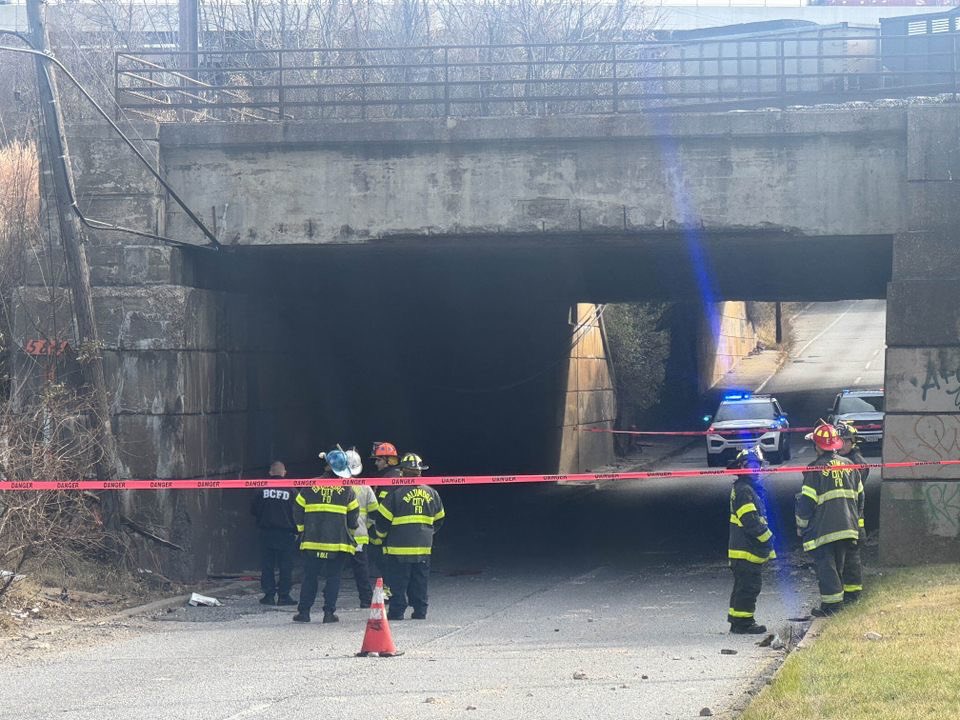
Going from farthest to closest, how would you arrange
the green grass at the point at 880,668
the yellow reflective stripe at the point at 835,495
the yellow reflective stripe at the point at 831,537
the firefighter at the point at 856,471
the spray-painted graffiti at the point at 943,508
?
1. the spray-painted graffiti at the point at 943,508
2. the firefighter at the point at 856,471
3. the yellow reflective stripe at the point at 835,495
4. the yellow reflective stripe at the point at 831,537
5. the green grass at the point at 880,668

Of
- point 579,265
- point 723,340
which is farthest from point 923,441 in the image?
point 723,340

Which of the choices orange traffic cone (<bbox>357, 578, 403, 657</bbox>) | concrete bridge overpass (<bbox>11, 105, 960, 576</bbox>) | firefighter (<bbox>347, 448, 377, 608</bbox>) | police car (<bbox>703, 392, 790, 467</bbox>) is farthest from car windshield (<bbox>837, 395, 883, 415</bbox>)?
orange traffic cone (<bbox>357, 578, 403, 657</bbox>)

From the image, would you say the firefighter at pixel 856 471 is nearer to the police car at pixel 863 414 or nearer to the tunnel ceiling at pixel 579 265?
the tunnel ceiling at pixel 579 265

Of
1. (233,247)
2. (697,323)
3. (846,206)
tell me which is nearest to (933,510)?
(846,206)

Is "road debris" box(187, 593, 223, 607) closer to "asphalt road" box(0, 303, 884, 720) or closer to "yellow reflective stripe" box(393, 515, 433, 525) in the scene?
"asphalt road" box(0, 303, 884, 720)

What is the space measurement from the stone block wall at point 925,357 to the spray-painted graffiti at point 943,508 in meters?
0.01

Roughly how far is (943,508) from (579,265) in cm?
788

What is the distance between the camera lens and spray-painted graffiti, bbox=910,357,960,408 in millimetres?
15242

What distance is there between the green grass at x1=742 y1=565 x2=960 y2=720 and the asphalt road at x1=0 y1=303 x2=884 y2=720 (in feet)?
1.48

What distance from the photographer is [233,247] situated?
1667 centimetres

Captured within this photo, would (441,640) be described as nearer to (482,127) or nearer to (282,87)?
(482,127)

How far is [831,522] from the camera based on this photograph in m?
12.1

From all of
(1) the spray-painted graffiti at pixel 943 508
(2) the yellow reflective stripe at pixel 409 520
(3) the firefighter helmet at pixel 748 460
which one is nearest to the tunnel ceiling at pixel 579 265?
(1) the spray-painted graffiti at pixel 943 508

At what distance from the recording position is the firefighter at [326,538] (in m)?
13.0
